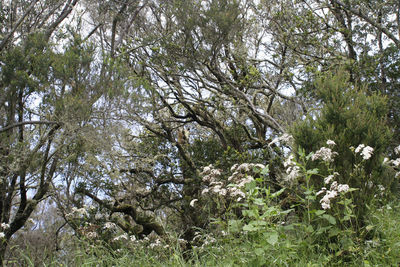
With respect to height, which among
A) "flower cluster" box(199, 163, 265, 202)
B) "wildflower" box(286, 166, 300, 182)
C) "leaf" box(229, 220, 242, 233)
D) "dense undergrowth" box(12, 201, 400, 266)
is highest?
"flower cluster" box(199, 163, 265, 202)

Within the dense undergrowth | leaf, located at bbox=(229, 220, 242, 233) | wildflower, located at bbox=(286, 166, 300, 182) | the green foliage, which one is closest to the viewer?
the dense undergrowth

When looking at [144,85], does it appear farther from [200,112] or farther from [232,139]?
[232,139]

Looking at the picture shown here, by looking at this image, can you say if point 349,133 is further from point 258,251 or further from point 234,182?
point 258,251

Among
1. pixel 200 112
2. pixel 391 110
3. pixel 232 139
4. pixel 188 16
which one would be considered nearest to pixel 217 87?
pixel 200 112

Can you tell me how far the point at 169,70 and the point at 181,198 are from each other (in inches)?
129

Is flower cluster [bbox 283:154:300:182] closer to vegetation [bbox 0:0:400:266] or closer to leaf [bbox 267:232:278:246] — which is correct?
vegetation [bbox 0:0:400:266]

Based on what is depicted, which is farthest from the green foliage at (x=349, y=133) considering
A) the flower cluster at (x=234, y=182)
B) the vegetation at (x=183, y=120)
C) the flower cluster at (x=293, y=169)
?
the flower cluster at (x=234, y=182)

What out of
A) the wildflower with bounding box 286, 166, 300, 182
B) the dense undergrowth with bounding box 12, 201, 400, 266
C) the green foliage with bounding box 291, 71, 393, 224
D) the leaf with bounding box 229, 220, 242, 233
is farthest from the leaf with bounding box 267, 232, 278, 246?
the green foliage with bounding box 291, 71, 393, 224

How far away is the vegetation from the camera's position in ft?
12.9

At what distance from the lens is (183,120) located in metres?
9.77

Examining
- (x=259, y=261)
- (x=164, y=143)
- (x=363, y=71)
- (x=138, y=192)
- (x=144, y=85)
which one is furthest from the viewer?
(x=164, y=143)

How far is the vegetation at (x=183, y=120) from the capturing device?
394cm

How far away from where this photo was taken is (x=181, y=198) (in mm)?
8828

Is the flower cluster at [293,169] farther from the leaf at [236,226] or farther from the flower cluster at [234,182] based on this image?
the leaf at [236,226]
